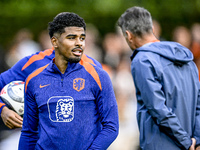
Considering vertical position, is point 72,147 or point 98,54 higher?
point 72,147

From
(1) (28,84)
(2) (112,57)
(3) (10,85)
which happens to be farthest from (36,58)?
(2) (112,57)

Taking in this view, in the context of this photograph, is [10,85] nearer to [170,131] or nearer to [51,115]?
[51,115]

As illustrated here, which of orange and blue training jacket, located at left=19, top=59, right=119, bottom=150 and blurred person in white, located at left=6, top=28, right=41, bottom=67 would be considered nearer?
orange and blue training jacket, located at left=19, top=59, right=119, bottom=150

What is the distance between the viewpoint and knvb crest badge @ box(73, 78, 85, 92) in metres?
3.68

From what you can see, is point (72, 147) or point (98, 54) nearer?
point (72, 147)

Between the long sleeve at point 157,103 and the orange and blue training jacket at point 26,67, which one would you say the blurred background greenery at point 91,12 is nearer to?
the orange and blue training jacket at point 26,67

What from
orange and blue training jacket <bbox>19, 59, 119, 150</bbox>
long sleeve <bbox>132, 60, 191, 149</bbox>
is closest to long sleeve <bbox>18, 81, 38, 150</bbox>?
orange and blue training jacket <bbox>19, 59, 119, 150</bbox>

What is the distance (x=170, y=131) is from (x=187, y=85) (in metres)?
0.49

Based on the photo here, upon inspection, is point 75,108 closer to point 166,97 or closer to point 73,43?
point 73,43

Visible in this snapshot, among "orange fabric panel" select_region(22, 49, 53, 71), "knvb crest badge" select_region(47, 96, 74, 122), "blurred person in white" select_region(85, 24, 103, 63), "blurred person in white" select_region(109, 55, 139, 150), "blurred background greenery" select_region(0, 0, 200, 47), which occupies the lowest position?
"blurred person in white" select_region(109, 55, 139, 150)

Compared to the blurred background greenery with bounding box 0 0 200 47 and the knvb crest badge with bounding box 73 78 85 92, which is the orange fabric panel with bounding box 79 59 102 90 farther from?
the blurred background greenery with bounding box 0 0 200 47

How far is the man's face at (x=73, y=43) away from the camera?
149 inches

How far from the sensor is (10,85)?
4.55m

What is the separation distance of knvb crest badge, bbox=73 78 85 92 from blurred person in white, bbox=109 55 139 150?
198 inches
